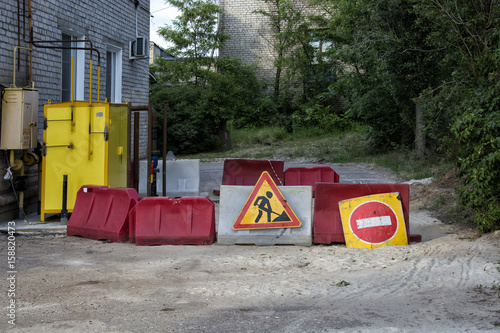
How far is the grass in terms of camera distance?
754 inches

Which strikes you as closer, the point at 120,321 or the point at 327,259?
the point at 120,321

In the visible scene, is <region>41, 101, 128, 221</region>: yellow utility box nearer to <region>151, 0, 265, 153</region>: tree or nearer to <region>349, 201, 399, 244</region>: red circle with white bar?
<region>349, 201, 399, 244</region>: red circle with white bar

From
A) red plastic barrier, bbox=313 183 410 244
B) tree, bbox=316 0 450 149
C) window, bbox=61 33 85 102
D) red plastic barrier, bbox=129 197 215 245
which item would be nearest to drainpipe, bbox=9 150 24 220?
window, bbox=61 33 85 102

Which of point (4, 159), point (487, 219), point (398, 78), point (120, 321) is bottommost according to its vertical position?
point (120, 321)

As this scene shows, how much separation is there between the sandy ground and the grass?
10.6m

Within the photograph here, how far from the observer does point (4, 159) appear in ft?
33.0

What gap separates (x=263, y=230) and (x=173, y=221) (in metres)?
1.40

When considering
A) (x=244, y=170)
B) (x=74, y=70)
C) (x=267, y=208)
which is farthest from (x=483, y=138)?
(x=74, y=70)

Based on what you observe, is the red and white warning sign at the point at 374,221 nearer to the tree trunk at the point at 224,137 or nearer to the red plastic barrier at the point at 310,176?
the red plastic barrier at the point at 310,176

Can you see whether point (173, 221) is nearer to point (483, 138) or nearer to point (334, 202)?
point (334, 202)

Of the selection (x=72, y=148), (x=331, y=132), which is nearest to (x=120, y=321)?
(x=72, y=148)

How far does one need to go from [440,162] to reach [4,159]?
47.7 ft

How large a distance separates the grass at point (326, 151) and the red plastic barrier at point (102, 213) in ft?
35.6

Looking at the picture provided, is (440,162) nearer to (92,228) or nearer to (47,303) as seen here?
(92,228)
